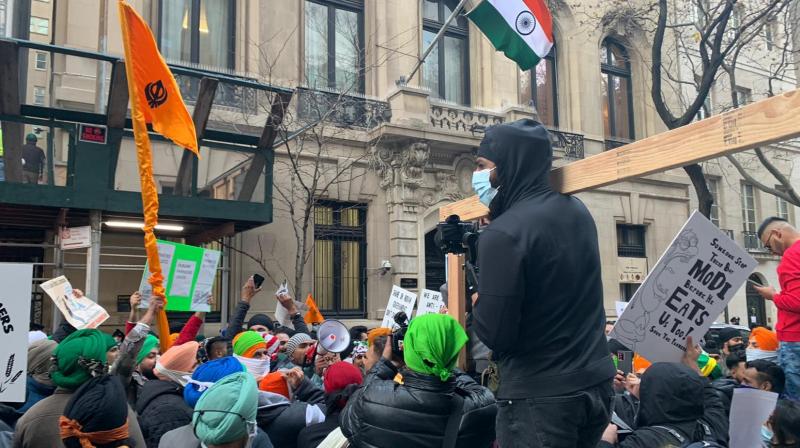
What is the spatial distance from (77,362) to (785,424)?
12.2ft

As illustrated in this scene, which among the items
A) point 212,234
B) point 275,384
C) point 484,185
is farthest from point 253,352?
point 212,234

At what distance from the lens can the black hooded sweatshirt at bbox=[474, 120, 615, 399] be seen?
2547 millimetres

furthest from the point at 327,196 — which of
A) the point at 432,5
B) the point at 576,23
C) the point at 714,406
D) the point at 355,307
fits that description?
the point at 714,406

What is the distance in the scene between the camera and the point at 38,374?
429 cm

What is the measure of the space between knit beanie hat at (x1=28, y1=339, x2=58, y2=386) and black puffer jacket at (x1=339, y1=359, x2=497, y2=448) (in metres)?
2.43

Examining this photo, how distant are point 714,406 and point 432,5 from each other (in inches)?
632

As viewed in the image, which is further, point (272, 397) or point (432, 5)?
point (432, 5)

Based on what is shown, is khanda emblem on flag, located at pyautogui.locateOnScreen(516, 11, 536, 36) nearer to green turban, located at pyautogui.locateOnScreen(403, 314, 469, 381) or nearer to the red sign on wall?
the red sign on wall

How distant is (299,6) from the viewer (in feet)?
50.1

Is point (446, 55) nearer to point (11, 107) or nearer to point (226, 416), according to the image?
point (11, 107)

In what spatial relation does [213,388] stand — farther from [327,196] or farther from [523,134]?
[327,196]

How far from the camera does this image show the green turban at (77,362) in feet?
10.2

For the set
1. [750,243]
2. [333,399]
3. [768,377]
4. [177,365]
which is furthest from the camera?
[750,243]

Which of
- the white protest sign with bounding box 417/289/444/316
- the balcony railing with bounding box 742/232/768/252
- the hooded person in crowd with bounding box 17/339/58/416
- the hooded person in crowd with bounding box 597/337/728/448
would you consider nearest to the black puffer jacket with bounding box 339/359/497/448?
the hooded person in crowd with bounding box 597/337/728/448
